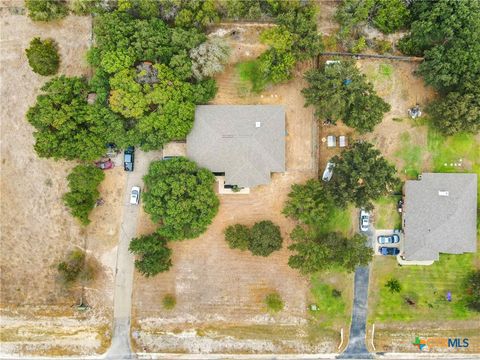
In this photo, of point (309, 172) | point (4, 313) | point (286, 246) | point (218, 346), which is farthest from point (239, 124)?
point (4, 313)

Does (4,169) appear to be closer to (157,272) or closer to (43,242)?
(43,242)

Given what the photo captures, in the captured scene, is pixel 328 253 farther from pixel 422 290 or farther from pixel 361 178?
pixel 422 290

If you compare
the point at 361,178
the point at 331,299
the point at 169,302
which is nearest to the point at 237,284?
the point at 169,302

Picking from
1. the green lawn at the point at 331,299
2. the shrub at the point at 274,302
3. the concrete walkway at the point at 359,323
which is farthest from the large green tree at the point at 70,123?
the concrete walkway at the point at 359,323

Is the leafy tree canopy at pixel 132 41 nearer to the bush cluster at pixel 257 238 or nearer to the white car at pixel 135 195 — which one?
the white car at pixel 135 195

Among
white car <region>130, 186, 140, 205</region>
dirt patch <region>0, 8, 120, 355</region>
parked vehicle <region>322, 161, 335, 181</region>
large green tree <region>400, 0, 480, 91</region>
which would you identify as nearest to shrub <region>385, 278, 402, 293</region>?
parked vehicle <region>322, 161, 335, 181</region>

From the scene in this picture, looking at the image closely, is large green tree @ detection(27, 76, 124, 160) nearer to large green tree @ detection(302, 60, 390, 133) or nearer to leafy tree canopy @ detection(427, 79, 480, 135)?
large green tree @ detection(302, 60, 390, 133)

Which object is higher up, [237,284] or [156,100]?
[156,100]
